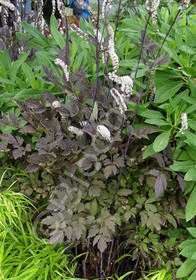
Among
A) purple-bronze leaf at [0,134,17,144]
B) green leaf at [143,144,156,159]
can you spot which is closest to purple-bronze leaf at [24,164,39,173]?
purple-bronze leaf at [0,134,17,144]

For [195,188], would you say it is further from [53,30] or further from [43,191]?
[53,30]

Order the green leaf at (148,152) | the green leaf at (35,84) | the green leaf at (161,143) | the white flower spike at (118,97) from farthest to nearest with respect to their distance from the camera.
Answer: the green leaf at (35,84) < the green leaf at (148,152) < the green leaf at (161,143) < the white flower spike at (118,97)

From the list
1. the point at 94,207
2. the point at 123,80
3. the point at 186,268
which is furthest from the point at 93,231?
the point at 123,80

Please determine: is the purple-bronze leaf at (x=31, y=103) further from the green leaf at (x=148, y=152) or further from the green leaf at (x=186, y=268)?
the green leaf at (x=186, y=268)

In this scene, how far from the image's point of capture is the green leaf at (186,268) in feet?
4.52

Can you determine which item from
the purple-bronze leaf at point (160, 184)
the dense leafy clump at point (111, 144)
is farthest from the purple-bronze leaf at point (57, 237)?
the purple-bronze leaf at point (160, 184)

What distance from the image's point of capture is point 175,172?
135 centimetres

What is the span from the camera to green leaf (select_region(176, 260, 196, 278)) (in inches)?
54.3

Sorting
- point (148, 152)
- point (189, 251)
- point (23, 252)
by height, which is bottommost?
point (23, 252)

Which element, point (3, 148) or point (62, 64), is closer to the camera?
point (62, 64)

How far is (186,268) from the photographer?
4.54ft

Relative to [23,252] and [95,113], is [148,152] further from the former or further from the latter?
[23,252]

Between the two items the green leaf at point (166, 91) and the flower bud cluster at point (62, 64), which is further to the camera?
the green leaf at point (166, 91)

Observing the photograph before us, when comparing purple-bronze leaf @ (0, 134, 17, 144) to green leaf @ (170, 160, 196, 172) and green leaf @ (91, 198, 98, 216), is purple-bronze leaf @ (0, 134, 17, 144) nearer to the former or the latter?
green leaf @ (91, 198, 98, 216)
